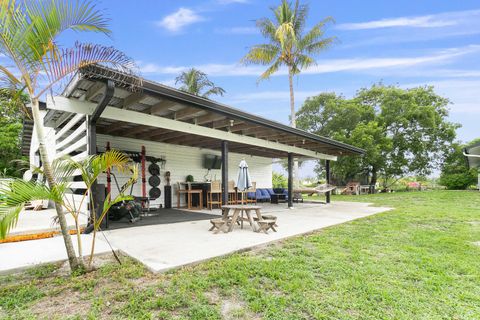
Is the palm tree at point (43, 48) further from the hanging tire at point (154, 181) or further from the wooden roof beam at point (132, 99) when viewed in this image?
the hanging tire at point (154, 181)

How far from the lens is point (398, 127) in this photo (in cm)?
2025

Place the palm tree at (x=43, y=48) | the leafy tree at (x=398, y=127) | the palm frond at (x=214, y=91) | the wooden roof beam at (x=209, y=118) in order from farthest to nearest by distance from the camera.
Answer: the palm frond at (x=214, y=91) → the leafy tree at (x=398, y=127) → the wooden roof beam at (x=209, y=118) → the palm tree at (x=43, y=48)

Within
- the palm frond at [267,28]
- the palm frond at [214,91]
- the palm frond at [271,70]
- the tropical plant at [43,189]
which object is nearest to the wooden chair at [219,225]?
the tropical plant at [43,189]

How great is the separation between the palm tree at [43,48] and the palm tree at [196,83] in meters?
18.8

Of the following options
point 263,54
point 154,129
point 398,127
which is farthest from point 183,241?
point 398,127

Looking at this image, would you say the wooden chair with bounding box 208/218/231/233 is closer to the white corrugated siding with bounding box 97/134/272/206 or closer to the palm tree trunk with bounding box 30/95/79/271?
the palm tree trunk with bounding box 30/95/79/271

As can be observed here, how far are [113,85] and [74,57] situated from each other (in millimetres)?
1005

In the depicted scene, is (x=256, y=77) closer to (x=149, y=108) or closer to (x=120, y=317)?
(x=149, y=108)

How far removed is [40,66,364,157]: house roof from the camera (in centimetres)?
397

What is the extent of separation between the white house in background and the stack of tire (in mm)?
105

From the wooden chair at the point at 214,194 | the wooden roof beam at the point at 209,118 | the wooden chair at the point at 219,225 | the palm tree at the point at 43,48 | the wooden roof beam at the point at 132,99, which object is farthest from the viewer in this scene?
the wooden chair at the point at 214,194

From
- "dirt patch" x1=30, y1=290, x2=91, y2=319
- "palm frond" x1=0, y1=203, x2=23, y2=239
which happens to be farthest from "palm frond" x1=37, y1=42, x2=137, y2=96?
"dirt patch" x1=30, y1=290, x2=91, y2=319

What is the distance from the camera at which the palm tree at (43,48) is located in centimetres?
260

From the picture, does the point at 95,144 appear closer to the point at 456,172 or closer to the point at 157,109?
the point at 157,109
